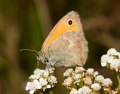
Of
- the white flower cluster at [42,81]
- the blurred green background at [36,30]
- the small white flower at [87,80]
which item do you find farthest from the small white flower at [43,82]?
the blurred green background at [36,30]

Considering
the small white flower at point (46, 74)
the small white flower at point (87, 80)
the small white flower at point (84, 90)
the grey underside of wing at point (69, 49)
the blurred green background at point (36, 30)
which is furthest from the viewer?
the blurred green background at point (36, 30)

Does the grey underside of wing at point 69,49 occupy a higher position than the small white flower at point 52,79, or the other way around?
the grey underside of wing at point 69,49

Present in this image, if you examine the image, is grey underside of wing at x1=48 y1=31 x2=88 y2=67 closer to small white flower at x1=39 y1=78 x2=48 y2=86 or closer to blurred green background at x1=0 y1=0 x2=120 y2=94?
small white flower at x1=39 y1=78 x2=48 y2=86

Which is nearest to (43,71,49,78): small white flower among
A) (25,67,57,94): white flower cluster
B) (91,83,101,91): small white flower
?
(25,67,57,94): white flower cluster

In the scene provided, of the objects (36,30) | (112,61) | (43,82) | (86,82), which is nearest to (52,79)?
(43,82)

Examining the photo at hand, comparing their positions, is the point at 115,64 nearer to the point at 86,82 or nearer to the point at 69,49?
the point at 86,82

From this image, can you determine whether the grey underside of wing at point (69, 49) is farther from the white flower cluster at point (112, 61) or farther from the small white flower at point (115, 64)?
the small white flower at point (115, 64)
